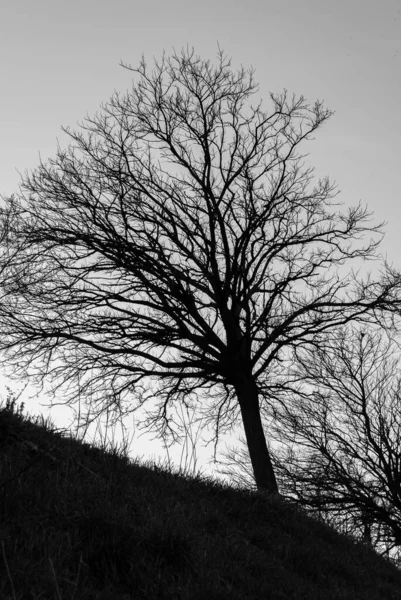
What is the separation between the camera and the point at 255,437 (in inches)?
490

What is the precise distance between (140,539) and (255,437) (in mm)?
8775

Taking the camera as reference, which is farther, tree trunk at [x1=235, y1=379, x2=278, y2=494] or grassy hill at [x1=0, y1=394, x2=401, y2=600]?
Answer: tree trunk at [x1=235, y1=379, x2=278, y2=494]

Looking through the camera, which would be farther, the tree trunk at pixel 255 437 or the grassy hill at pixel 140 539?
the tree trunk at pixel 255 437

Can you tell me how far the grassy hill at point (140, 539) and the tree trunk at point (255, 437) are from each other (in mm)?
5359

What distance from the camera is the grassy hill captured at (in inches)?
137

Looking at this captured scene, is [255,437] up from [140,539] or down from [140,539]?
up

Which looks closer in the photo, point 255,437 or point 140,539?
point 140,539

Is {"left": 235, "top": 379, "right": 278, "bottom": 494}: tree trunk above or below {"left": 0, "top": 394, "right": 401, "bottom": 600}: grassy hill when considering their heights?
above

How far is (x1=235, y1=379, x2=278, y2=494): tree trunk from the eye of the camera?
12.1 m

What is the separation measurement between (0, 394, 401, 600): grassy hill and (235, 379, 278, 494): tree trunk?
211 inches

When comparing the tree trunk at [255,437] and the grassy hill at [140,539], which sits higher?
the tree trunk at [255,437]

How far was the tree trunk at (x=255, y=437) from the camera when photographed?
12094mm

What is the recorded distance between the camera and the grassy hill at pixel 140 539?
348 centimetres

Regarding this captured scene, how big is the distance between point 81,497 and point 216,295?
9.23 m
